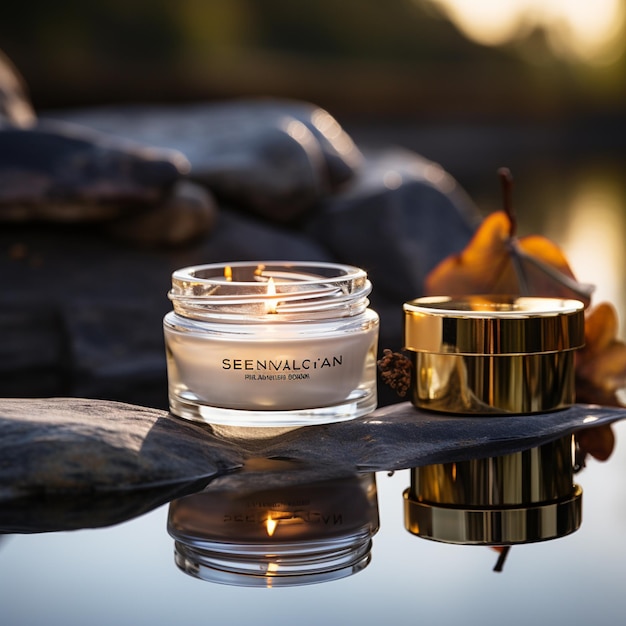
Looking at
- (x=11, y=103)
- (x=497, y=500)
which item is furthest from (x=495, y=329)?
(x=11, y=103)

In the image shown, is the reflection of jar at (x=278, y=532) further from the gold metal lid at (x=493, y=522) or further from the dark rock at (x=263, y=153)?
the dark rock at (x=263, y=153)

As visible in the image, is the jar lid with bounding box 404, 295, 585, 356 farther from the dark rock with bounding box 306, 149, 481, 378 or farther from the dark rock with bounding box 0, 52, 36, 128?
the dark rock with bounding box 0, 52, 36, 128

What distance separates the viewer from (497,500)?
770mm

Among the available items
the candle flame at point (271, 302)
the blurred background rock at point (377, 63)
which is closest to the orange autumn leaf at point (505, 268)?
the candle flame at point (271, 302)

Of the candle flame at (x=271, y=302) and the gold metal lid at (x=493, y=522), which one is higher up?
the candle flame at (x=271, y=302)

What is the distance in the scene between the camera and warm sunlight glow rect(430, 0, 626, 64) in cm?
742

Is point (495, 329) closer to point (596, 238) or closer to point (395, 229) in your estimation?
point (395, 229)

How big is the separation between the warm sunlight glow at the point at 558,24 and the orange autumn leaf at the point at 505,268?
639 cm

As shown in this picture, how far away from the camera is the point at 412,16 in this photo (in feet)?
25.3

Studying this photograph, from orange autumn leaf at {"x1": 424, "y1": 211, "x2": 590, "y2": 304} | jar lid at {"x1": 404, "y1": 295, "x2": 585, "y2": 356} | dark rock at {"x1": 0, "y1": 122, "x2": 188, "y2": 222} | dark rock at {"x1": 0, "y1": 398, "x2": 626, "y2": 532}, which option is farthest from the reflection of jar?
dark rock at {"x1": 0, "y1": 122, "x2": 188, "y2": 222}

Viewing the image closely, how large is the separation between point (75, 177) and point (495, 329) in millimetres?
822

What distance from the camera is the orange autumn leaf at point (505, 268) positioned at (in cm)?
108

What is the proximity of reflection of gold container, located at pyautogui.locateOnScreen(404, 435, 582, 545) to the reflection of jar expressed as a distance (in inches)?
1.6

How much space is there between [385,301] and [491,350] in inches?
35.7
